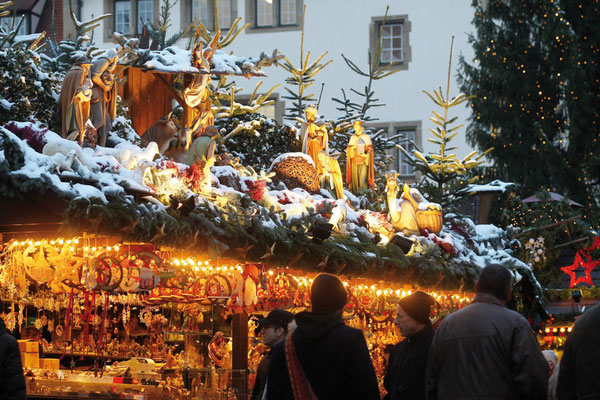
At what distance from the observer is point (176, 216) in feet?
37.3

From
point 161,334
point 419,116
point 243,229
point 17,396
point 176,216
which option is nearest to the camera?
point 17,396

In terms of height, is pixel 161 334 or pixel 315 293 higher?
pixel 315 293

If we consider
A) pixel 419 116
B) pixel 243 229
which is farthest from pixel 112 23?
pixel 243 229

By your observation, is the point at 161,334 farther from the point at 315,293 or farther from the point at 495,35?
the point at 495,35

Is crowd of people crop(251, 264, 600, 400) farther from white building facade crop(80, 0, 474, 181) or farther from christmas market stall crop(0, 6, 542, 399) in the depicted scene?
white building facade crop(80, 0, 474, 181)

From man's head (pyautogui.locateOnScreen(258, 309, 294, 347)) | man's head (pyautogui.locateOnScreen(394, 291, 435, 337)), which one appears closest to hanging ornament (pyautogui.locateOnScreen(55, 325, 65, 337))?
man's head (pyautogui.locateOnScreen(258, 309, 294, 347))

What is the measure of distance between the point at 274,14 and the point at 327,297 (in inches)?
1023

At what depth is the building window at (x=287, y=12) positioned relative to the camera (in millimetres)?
31422

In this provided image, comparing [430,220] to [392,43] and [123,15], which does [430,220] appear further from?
[123,15]

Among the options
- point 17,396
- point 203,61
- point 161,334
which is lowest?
point 161,334

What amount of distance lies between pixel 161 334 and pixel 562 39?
2131 cm

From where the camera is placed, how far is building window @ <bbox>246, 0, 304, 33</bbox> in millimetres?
31406

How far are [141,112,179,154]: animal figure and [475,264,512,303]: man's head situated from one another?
9.93 meters

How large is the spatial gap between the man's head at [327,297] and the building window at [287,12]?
1011 inches
